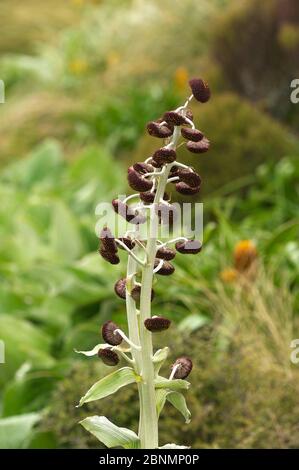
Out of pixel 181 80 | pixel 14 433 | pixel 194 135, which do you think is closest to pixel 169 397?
pixel 194 135

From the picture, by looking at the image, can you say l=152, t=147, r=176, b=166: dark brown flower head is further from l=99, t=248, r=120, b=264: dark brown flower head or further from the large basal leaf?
the large basal leaf

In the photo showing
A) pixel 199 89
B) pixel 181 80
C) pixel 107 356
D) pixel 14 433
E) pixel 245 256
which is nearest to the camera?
pixel 199 89

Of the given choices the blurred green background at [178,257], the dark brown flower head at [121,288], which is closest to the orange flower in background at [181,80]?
the blurred green background at [178,257]

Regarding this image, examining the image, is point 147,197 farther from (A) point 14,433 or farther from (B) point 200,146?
(A) point 14,433

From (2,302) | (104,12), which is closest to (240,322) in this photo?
(2,302)

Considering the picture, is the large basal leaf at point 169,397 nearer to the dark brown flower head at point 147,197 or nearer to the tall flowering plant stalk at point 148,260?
the tall flowering plant stalk at point 148,260

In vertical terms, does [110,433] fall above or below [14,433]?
below
